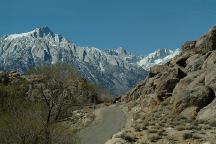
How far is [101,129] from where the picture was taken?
271 ft

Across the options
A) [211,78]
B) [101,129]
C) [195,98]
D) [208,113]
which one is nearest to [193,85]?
[211,78]

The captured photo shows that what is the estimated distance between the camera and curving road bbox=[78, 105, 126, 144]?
7312cm

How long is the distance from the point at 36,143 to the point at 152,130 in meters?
19.7

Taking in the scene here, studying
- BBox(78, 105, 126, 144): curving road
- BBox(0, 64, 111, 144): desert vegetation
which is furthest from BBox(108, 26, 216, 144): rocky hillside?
BBox(0, 64, 111, 144): desert vegetation

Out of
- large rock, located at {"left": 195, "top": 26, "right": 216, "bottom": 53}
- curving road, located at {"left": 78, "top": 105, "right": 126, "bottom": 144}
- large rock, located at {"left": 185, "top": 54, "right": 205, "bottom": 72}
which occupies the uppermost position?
large rock, located at {"left": 195, "top": 26, "right": 216, "bottom": 53}

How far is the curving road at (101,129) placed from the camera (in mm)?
73125

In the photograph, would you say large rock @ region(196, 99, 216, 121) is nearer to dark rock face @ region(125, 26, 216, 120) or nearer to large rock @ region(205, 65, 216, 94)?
dark rock face @ region(125, 26, 216, 120)

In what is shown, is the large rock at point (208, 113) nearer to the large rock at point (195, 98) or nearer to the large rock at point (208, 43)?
the large rock at point (195, 98)

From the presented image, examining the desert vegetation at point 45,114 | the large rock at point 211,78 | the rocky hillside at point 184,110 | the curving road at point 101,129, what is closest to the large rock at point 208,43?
the rocky hillside at point 184,110

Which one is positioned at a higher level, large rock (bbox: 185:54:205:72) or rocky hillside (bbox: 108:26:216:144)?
large rock (bbox: 185:54:205:72)

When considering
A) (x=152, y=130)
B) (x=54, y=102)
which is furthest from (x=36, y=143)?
(x=152, y=130)

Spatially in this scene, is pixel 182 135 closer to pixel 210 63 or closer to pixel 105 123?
pixel 210 63

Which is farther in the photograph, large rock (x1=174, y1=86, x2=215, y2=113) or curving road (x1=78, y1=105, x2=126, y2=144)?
curving road (x1=78, y1=105, x2=126, y2=144)

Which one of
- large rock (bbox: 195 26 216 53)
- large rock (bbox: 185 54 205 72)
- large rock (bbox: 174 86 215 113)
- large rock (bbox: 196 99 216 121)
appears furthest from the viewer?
large rock (bbox: 195 26 216 53)
